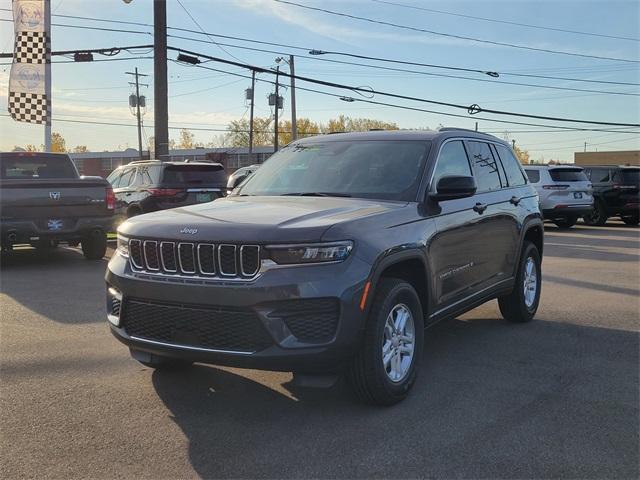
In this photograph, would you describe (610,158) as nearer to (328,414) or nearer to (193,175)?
(193,175)

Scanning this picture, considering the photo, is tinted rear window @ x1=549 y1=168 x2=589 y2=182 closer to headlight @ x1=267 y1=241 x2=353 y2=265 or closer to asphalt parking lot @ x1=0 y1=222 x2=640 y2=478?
asphalt parking lot @ x1=0 y1=222 x2=640 y2=478

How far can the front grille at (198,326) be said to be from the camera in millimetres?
3602

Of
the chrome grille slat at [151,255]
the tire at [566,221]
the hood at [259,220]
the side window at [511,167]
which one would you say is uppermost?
the side window at [511,167]

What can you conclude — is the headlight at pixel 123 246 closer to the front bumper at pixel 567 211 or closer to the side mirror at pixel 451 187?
the side mirror at pixel 451 187

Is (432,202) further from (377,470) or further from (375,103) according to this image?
(375,103)

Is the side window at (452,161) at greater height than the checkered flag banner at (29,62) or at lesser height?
lesser

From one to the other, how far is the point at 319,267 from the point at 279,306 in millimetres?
327

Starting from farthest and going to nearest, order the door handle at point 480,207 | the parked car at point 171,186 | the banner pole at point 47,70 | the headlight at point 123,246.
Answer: the banner pole at point 47,70
the parked car at point 171,186
the door handle at point 480,207
the headlight at point 123,246

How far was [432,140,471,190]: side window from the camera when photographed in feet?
16.4

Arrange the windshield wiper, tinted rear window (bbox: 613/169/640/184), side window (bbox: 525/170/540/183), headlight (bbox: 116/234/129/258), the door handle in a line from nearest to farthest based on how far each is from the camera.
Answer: headlight (bbox: 116/234/129/258) → the windshield wiper → the door handle → side window (bbox: 525/170/540/183) → tinted rear window (bbox: 613/169/640/184)

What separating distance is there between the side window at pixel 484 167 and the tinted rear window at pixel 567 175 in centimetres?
1311

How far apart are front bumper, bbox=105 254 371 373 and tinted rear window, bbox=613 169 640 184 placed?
18.3 m

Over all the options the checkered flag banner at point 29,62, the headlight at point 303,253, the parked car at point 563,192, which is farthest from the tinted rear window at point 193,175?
the headlight at point 303,253

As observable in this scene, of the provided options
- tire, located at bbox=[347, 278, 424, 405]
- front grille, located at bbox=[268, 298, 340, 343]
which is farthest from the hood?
tire, located at bbox=[347, 278, 424, 405]
